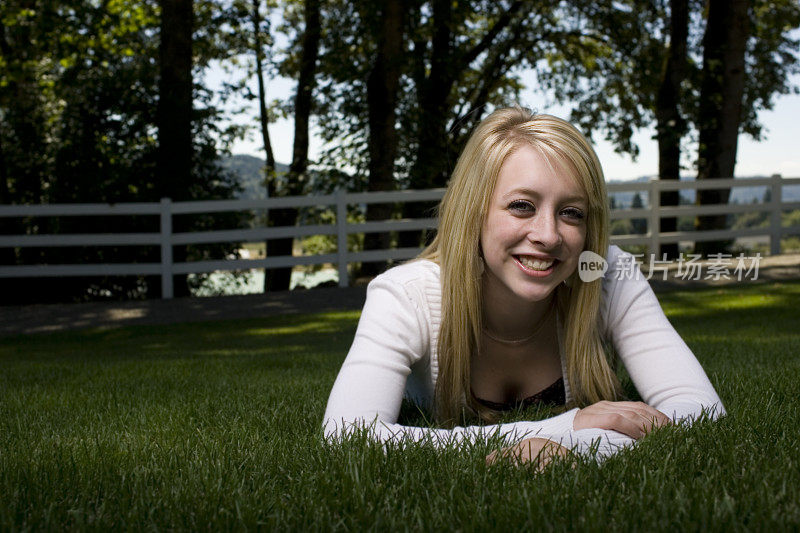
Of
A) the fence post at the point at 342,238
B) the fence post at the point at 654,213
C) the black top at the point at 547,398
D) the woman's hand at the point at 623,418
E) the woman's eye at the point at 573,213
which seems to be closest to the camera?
the woman's hand at the point at 623,418

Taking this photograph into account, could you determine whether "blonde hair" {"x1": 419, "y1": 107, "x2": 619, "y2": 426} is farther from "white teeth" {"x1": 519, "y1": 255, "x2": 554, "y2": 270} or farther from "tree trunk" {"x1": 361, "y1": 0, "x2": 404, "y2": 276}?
"tree trunk" {"x1": 361, "y1": 0, "x2": 404, "y2": 276}

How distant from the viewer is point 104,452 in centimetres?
286

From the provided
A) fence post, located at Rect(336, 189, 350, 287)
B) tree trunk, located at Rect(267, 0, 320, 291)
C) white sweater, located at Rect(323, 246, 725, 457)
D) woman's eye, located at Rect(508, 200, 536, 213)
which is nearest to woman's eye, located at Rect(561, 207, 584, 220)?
woman's eye, located at Rect(508, 200, 536, 213)

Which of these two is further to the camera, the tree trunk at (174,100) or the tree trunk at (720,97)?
the tree trunk at (720,97)

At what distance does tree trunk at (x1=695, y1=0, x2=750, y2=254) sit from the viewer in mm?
14867

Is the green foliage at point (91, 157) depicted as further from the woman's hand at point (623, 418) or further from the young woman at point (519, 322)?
the woman's hand at point (623, 418)

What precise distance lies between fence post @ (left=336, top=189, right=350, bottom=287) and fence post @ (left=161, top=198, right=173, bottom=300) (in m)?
2.51

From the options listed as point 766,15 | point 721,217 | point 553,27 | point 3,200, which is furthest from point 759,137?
point 3,200

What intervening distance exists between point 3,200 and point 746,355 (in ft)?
45.5

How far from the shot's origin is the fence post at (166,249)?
1231cm

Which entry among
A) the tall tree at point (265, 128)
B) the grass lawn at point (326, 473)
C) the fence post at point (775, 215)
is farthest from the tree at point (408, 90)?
the grass lawn at point (326, 473)

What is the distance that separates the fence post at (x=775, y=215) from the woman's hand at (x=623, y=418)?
526 inches

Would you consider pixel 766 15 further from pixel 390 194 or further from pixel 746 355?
pixel 746 355

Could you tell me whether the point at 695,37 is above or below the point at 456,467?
above
